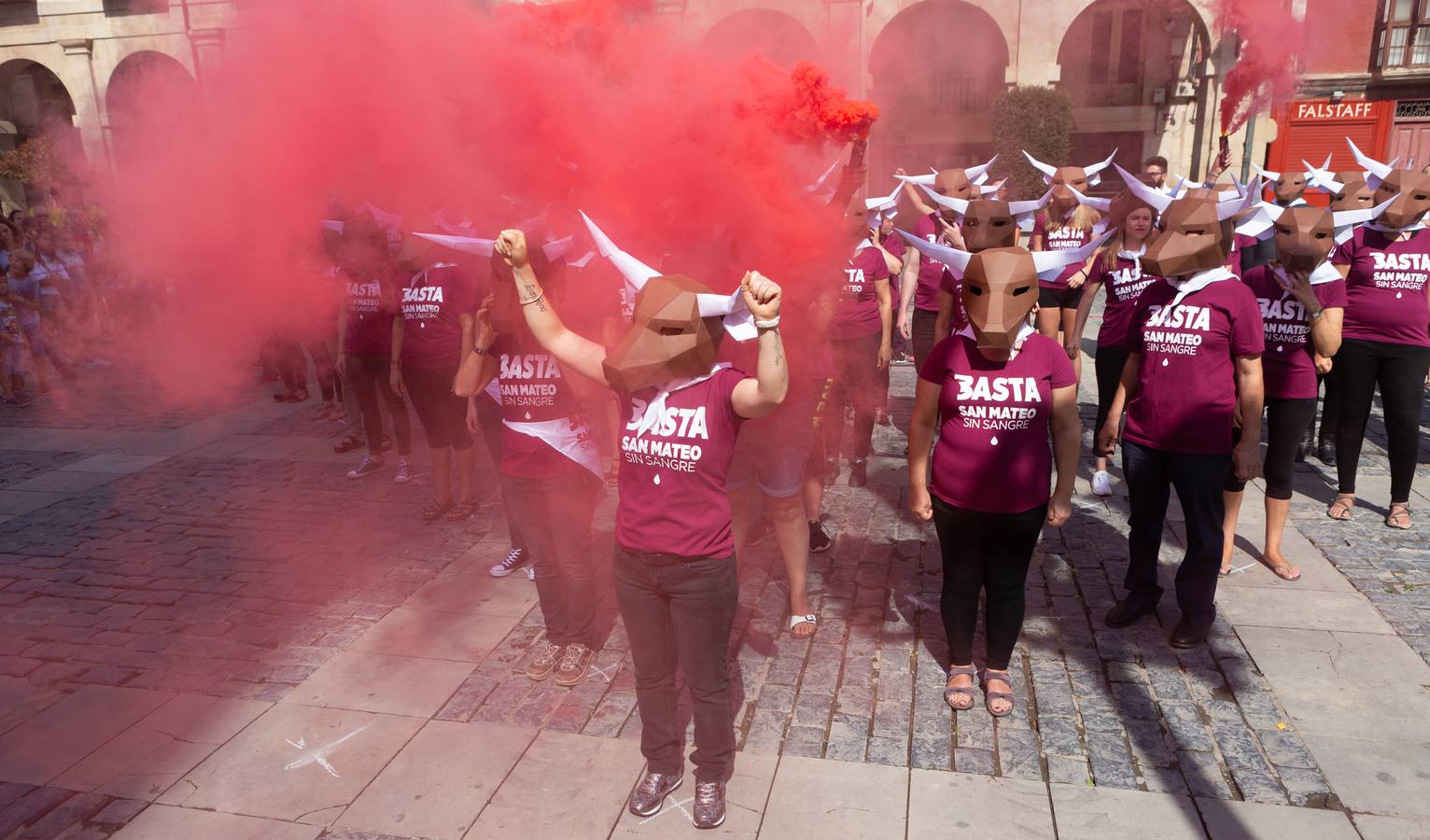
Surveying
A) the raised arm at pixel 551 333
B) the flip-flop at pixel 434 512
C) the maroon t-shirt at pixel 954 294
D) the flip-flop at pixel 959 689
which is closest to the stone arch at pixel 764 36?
the maroon t-shirt at pixel 954 294

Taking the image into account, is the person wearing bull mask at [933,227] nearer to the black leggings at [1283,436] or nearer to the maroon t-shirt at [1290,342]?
the maroon t-shirt at [1290,342]

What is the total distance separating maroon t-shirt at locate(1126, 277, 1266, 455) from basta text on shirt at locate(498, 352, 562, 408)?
272cm

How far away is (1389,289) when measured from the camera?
5.56 meters

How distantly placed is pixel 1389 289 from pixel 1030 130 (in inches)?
608

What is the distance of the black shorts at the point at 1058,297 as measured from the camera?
6.71 m

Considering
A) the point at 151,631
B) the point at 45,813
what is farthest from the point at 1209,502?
the point at 151,631

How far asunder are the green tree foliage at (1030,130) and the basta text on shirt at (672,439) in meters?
18.4

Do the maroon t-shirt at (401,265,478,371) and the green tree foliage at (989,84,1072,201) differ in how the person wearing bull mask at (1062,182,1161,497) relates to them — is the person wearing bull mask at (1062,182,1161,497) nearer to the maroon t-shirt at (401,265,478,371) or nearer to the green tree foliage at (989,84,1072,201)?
the maroon t-shirt at (401,265,478,371)

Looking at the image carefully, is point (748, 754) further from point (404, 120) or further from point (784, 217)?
point (404, 120)

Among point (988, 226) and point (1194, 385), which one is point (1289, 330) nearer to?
point (1194, 385)

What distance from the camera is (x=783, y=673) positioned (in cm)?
421

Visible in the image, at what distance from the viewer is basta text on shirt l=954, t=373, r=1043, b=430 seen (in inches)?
136

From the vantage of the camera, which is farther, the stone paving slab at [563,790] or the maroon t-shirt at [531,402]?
the maroon t-shirt at [531,402]

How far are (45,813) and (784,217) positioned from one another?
3976 mm
